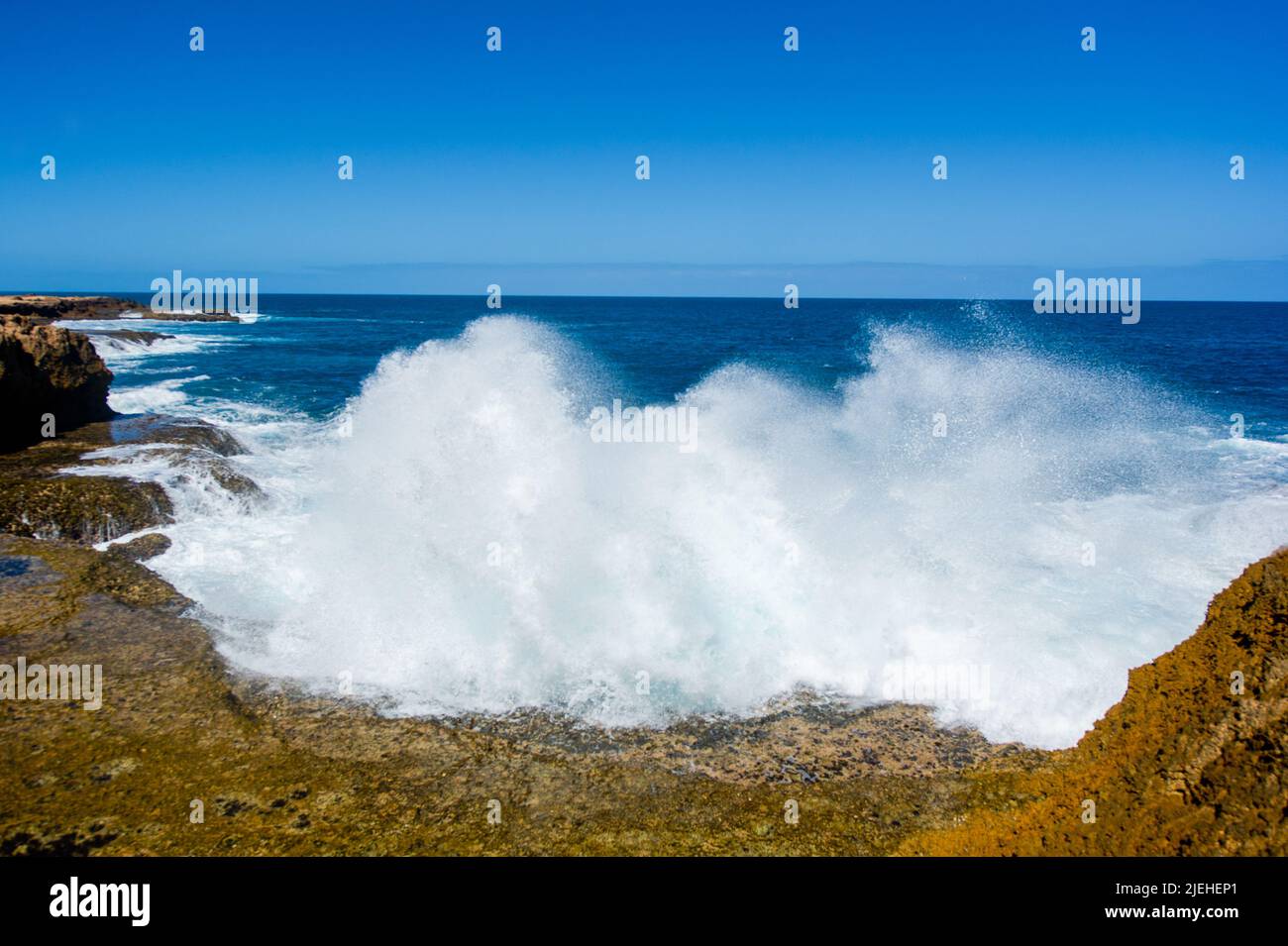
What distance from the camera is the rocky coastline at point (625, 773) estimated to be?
12.9 feet

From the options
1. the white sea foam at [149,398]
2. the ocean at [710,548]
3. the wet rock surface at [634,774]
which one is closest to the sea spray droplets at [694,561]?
the ocean at [710,548]

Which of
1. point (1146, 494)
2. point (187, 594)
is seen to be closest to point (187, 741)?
point (187, 594)

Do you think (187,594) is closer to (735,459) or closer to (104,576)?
(104,576)

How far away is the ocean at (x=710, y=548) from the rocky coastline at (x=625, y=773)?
22.6 inches

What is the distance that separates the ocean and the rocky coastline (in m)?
0.58

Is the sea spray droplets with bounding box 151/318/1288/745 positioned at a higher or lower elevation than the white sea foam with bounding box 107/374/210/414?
lower

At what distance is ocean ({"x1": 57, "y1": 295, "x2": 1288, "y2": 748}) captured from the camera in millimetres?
7574

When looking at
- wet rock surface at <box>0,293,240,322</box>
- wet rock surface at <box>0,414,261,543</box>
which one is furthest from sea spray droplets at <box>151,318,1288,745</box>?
wet rock surface at <box>0,293,240,322</box>

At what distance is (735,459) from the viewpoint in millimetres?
11344

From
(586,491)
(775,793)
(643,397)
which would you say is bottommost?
(775,793)

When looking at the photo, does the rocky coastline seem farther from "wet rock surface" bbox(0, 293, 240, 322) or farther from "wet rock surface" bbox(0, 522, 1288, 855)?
"wet rock surface" bbox(0, 293, 240, 322)

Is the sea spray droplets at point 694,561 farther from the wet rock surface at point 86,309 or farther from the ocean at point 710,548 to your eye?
the wet rock surface at point 86,309

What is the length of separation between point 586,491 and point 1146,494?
1184 cm

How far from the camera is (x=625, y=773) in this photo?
5.96 meters
